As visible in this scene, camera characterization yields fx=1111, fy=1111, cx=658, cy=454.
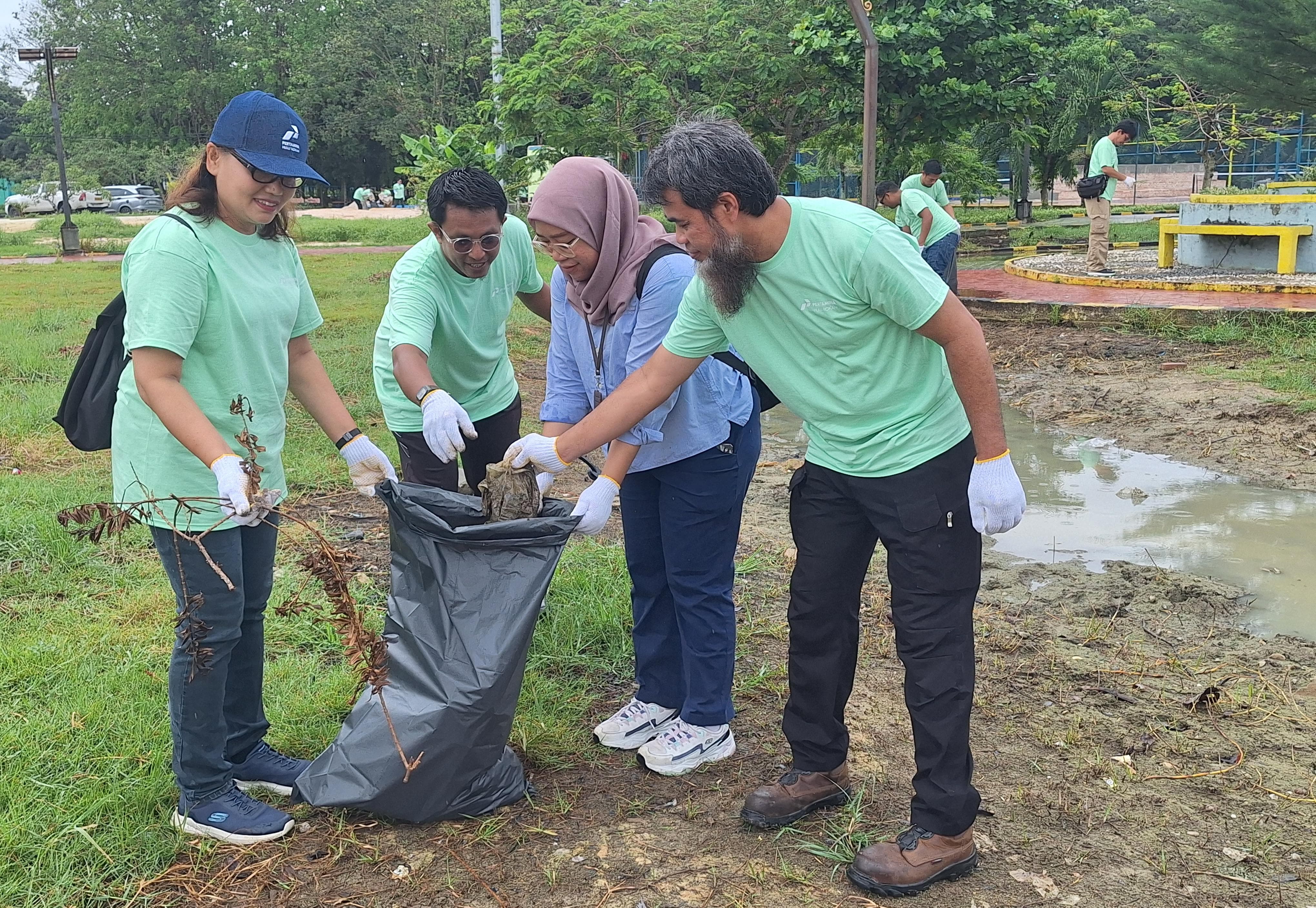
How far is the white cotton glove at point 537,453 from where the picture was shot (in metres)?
2.55

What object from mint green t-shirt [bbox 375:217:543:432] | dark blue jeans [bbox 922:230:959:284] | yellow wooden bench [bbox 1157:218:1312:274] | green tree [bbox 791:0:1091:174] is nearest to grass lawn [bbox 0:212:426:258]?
green tree [bbox 791:0:1091:174]

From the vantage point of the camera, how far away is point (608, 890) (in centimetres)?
235

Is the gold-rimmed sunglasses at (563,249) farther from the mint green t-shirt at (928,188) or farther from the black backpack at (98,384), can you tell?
the mint green t-shirt at (928,188)

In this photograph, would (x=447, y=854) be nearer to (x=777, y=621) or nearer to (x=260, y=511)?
(x=260, y=511)

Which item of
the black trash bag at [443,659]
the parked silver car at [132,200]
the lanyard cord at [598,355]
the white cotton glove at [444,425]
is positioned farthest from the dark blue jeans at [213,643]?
the parked silver car at [132,200]

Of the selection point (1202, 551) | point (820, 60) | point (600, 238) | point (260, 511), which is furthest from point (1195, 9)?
point (260, 511)

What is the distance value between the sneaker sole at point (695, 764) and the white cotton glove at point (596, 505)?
648 millimetres

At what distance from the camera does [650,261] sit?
105 inches

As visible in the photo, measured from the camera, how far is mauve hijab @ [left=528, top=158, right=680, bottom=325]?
8.34 feet

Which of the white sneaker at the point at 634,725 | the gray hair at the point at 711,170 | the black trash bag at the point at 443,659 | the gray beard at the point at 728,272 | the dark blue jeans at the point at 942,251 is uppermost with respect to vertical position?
the gray hair at the point at 711,170

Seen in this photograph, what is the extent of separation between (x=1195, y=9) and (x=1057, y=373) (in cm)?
872

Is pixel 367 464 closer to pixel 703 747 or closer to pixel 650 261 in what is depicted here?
pixel 650 261

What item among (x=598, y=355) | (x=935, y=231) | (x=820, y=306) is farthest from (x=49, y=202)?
(x=820, y=306)

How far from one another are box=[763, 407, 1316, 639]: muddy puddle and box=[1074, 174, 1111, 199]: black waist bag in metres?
5.29
